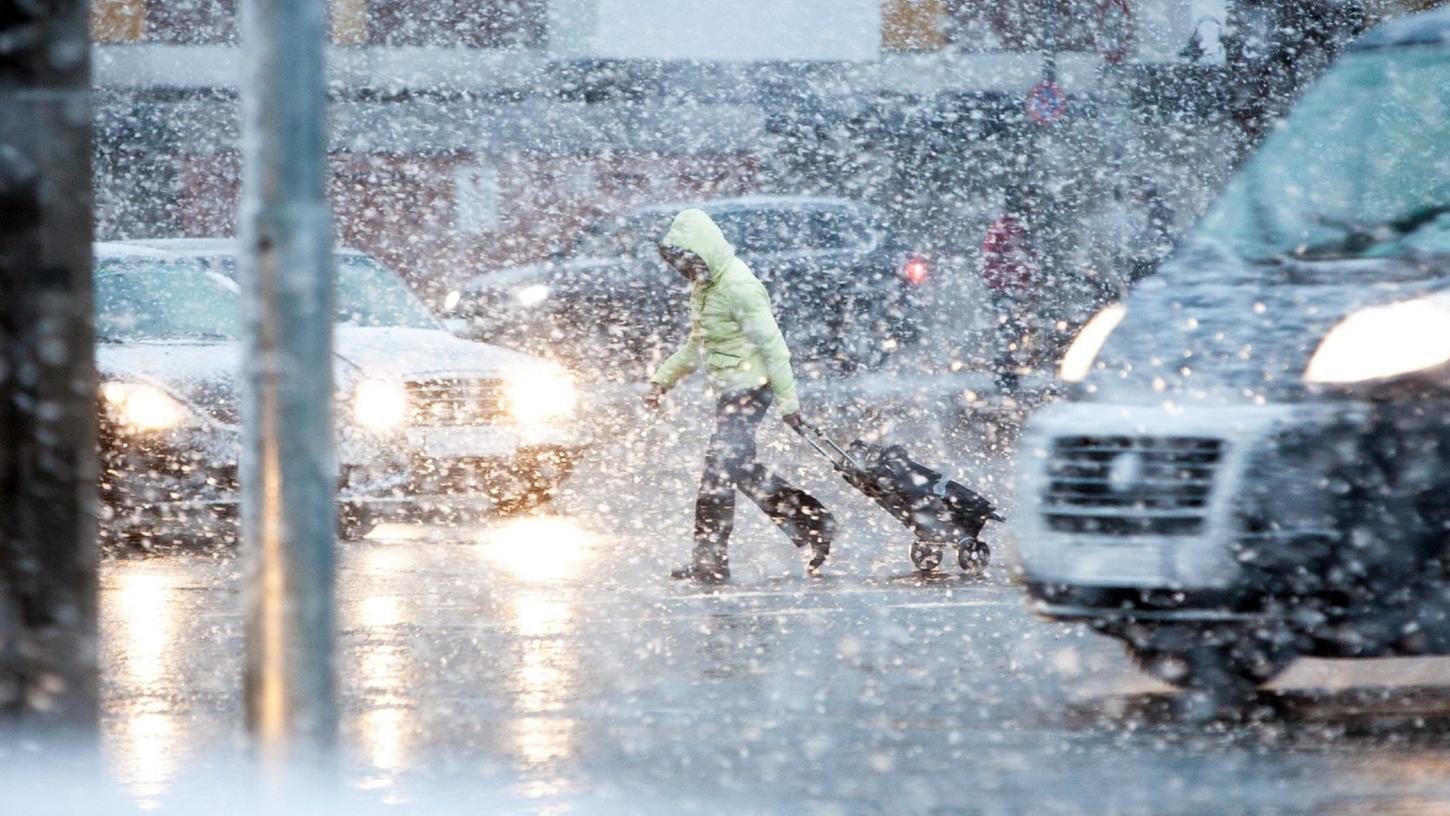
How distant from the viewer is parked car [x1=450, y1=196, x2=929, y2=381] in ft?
69.2

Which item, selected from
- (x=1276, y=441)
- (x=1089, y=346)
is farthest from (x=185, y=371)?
(x=1276, y=441)

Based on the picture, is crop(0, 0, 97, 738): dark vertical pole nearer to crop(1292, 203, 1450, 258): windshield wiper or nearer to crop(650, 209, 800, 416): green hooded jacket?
crop(1292, 203, 1450, 258): windshield wiper

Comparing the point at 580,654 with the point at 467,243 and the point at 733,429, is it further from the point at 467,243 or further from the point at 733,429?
the point at 467,243

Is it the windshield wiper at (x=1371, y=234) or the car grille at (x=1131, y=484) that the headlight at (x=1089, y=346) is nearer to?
the car grille at (x=1131, y=484)

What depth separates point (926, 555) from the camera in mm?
10594

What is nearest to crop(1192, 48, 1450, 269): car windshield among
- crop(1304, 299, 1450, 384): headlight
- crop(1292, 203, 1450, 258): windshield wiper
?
crop(1292, 203, 1450, 258): windshield wiper

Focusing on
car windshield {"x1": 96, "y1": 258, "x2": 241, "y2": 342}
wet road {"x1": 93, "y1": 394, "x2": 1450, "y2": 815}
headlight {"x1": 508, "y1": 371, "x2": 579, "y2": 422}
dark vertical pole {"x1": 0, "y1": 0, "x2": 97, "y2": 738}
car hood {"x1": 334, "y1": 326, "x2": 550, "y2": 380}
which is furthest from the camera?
headlight {"x1": 508, "y1": 371, "x2": 579, "y2": 422}

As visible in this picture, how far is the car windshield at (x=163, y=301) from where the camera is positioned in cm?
1236

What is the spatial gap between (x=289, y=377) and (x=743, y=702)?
12.0 ft

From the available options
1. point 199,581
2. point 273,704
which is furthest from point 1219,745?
point 199,581

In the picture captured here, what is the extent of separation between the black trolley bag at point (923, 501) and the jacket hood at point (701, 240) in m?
0.79

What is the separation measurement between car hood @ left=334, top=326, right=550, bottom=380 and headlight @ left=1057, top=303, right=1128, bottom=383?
5.53m

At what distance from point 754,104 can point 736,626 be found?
2127 cm

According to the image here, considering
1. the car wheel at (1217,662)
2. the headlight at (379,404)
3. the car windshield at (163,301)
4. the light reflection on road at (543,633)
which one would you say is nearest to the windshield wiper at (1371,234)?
the car wheel at (1217,662)
